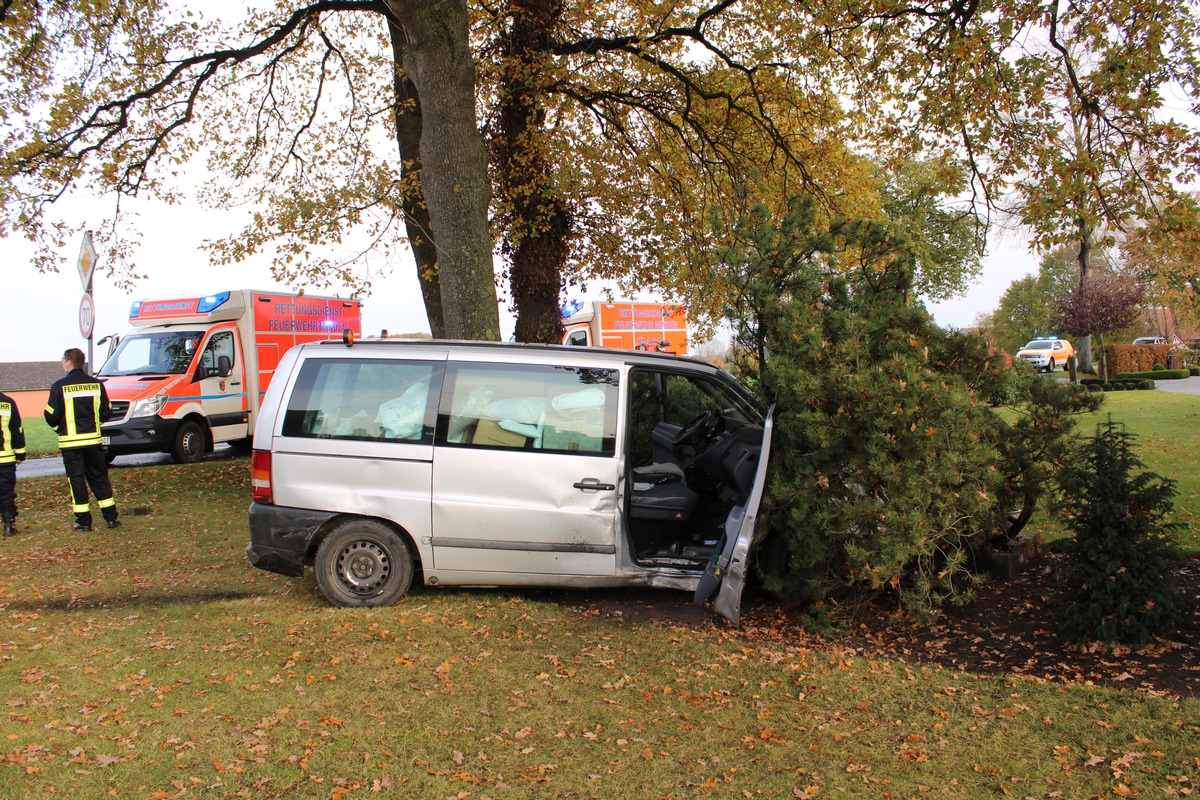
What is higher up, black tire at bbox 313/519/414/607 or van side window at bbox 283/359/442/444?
van side window at bbox 283/359/442/444

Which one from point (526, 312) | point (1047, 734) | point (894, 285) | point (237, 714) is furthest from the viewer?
point (526, 312)

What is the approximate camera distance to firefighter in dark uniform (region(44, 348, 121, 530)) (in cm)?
964

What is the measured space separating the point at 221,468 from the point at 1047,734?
44.3 ft

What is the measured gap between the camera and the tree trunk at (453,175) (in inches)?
385

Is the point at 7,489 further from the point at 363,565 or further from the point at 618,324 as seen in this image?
the point at 618,324

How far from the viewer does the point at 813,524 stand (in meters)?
5.55

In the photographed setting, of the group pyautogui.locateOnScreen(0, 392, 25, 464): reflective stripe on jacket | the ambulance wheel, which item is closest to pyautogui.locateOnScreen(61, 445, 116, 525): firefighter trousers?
pyautogui.locateOnScreen(0, 392, 25, 464): reflective stripe on jacket

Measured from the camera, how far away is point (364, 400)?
6.52 m

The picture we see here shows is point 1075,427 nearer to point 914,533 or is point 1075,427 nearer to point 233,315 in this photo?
point 914,533

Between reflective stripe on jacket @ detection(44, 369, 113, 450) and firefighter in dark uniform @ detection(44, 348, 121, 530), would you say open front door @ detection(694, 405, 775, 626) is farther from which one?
reflective stripe on jacket @ detection(44, 369, 113, 450)

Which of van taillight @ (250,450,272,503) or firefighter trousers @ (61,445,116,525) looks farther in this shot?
firefighter trousers @ (61,445,116,525)

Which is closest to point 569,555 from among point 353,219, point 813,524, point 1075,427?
point 813,524

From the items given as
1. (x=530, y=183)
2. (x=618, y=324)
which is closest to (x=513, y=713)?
(x=530, y=183)

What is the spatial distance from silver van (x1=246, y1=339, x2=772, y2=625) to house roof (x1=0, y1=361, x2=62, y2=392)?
62318 millimetres
